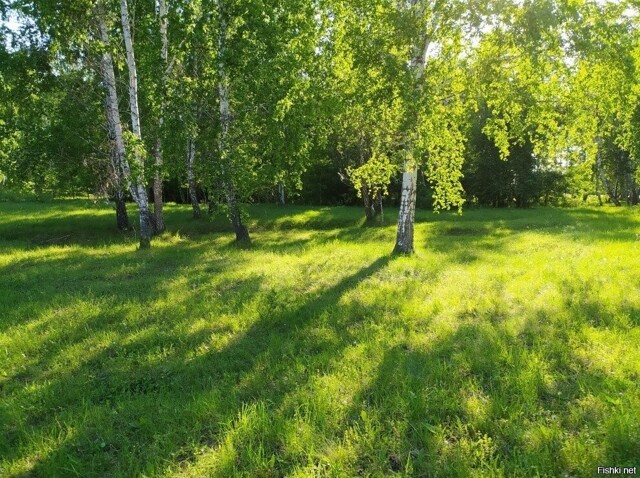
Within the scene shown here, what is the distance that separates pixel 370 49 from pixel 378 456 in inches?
363

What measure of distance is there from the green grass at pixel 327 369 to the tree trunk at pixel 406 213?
1.51 metres

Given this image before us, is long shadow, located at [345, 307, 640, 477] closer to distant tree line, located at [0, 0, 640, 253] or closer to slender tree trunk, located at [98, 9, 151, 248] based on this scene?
distant tree line, located at [0, 0, 640, 253]

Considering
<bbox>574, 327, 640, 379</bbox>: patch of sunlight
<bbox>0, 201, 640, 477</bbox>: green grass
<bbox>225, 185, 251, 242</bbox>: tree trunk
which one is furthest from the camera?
<bbox>225, 185, 251, 242</bbox>: tree trunk

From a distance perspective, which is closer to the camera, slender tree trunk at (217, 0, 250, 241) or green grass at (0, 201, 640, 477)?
green grass at (0, 201, 640, 477)

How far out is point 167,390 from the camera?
18.2ft

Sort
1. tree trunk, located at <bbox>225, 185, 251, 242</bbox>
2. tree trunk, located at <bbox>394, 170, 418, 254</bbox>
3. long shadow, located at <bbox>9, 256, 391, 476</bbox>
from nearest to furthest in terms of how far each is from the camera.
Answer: long shadow, located at <bbox>9, 256, 391, 476</bbox> < tree trunk, located at <bbox>394, 170, 418, 254</bbox> < tree trunk, located at <bbox>225, 185, 251, 242</bbox>

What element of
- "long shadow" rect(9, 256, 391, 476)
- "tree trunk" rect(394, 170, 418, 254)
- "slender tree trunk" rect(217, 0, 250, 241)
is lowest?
"long shadow" rect(9, 256, 391, 476)

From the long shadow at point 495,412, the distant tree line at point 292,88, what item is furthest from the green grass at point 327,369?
the distant tree line at point 292,88

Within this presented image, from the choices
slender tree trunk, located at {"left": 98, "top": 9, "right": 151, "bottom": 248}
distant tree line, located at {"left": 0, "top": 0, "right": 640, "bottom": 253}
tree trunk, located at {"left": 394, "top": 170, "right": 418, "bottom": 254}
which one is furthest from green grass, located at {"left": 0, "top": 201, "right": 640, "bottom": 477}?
slender tree trunk, located at {"left": 98, "top": 9, "right": 151, "bottom": 248}

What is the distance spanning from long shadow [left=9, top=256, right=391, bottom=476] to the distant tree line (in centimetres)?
606

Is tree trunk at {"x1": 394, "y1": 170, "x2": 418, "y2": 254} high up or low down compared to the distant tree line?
down

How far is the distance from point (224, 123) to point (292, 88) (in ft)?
13.0

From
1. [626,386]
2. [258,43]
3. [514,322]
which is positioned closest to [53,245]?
[258,43]

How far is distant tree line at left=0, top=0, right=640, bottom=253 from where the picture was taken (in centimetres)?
995
